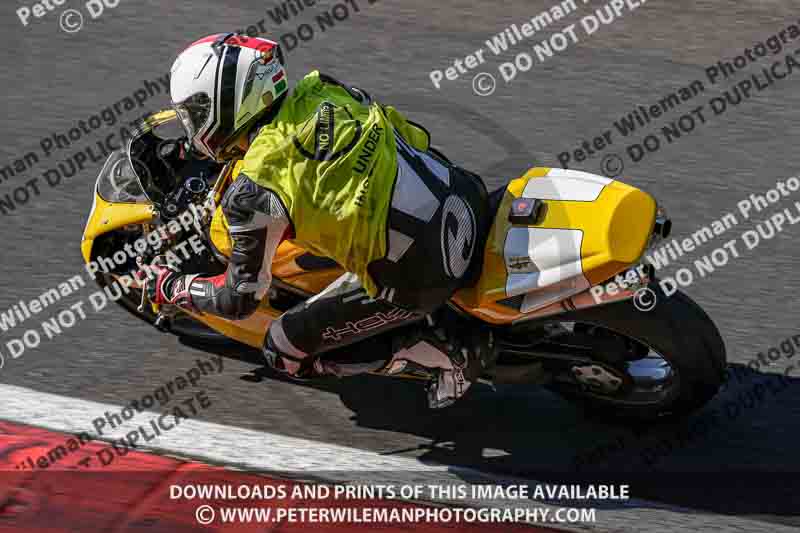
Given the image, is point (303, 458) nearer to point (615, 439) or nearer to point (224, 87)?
point (615, 439)

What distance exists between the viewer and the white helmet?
4387mm

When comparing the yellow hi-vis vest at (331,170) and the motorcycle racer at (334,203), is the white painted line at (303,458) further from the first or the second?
the yellow hi-vis vest at (331,170)

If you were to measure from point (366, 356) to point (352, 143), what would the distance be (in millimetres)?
1141

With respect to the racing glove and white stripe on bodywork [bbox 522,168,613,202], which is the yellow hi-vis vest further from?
the racing glove

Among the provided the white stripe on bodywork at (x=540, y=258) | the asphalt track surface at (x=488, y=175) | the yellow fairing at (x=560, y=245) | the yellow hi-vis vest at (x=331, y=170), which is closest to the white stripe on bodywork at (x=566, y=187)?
the yellow fairing at (x=560, y=245)

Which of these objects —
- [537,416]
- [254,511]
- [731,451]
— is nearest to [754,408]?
[731,451]

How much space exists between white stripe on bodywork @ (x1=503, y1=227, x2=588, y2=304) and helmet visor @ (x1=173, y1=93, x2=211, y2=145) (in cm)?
126

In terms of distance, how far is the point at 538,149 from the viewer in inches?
285

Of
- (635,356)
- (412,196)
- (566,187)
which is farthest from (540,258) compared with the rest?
(635,356)

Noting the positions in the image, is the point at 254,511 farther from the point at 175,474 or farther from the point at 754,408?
the point at 754,408

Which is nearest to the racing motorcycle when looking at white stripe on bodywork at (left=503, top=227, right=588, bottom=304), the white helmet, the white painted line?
white stripe on bodywork at (left=503, top=227, right=588, bottom=304)

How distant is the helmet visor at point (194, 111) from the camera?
14.5 feet

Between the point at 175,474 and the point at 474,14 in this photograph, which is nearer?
the point at 175,474

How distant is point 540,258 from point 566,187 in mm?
355
